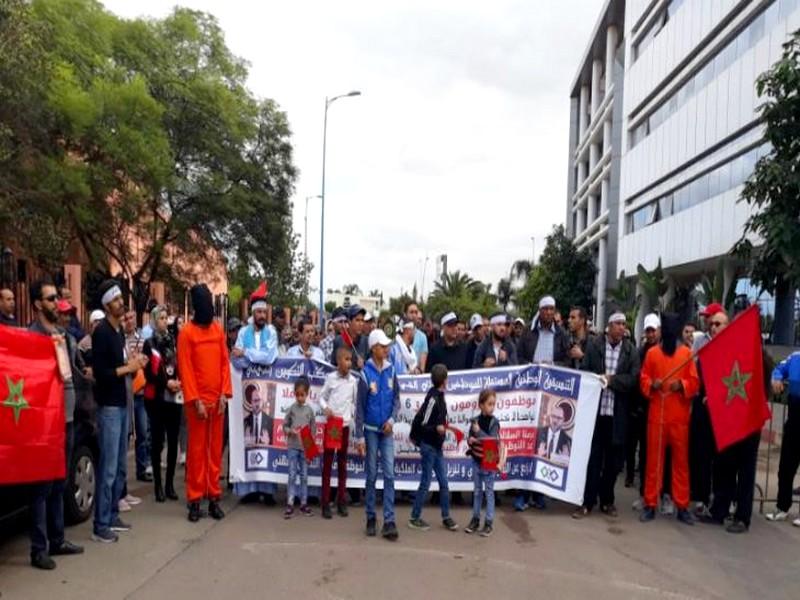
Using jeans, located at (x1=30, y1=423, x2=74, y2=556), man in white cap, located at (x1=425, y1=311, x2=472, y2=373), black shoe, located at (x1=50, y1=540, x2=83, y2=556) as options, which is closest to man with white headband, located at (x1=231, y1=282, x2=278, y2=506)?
man in white cap, located at (x1=425, y1=311, x2=472, y2=373)

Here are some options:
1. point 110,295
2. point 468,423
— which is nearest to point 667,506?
point 468,423

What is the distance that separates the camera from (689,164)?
28812 millimetres

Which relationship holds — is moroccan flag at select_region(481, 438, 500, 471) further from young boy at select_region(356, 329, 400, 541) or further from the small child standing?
young boy at select_region(356, 329, 400, 541)

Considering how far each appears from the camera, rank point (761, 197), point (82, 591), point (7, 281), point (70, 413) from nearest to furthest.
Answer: point (82, 591)
point (70, 413)
point (761, 197)
point (7, 281)

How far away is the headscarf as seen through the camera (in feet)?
23.0

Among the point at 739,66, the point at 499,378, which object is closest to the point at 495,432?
the point at 499,378

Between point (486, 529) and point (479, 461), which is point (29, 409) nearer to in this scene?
point (479, 461)

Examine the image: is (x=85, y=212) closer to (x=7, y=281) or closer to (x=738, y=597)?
(x=7, y=281)

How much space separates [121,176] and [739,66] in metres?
18.5

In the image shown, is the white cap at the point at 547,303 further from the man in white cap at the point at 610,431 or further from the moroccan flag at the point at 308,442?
the moroccan flag at the point at 308,442

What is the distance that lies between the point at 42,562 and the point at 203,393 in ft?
6.51

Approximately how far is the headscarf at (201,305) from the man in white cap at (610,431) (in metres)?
3.97

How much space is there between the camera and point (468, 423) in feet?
26.3

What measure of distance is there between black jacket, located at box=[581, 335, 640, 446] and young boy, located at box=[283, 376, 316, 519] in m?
2.97
